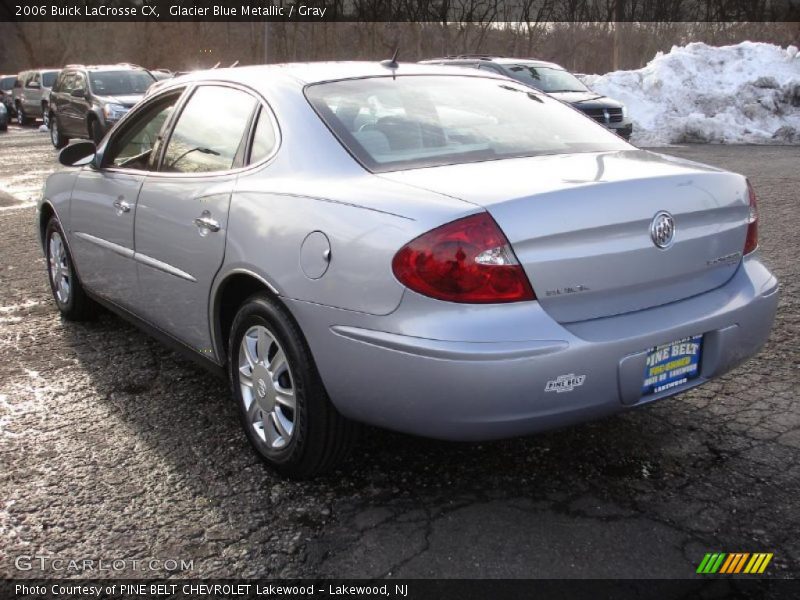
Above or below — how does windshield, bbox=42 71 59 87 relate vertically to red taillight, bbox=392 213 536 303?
below

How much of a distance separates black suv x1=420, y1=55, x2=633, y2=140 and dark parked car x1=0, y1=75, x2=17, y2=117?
67.3 ft

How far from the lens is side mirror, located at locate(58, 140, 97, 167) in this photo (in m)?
4.97

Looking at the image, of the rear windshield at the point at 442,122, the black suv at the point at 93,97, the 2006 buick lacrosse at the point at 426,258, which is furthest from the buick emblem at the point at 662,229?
the black suv at the point at 93,97

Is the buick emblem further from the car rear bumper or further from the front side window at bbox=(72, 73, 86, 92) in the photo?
the front side window at bbox=(72, 73, 86, 92)

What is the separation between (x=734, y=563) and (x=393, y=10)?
168 ft

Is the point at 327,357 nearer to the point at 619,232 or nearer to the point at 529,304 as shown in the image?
the point at 529,304

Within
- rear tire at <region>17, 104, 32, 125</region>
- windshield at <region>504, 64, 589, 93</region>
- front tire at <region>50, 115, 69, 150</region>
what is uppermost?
windshield at <region>504, 64, 589, 93</region>

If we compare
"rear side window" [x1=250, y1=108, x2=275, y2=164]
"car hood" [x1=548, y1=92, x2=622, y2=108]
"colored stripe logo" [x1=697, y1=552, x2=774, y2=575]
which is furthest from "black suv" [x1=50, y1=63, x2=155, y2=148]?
"colored stripe logo" [x1=697, y1=552, x2=774, y2=575]

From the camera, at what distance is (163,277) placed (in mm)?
3838

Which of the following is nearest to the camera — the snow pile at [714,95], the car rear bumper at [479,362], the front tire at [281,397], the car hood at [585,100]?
the car rear bumper at [479,362]

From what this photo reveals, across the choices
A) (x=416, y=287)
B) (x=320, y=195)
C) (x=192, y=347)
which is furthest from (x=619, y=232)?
(x=192, y=347)

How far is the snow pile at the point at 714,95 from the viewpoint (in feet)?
60.6

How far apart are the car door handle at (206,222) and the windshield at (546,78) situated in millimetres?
11811

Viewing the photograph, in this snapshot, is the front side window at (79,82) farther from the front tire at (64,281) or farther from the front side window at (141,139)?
the front side window at (141,139)
